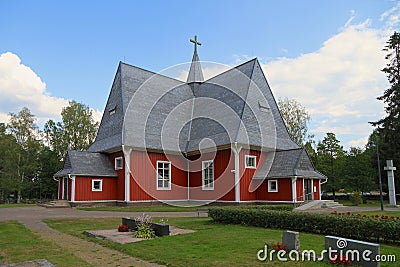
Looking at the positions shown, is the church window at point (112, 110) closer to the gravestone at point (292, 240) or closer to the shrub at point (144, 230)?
the shrub at point (144, 230)

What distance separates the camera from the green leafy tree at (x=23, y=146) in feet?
134

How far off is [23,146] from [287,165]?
33.2 meters

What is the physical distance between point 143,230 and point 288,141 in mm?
20236

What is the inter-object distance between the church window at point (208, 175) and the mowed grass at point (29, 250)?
15.6 meters

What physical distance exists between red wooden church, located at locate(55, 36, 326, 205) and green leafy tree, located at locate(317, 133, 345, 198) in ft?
45.5

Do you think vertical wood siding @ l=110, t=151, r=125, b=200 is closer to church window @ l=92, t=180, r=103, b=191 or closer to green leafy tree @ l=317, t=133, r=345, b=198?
church window @ l=92, t=180, r=103, b=191

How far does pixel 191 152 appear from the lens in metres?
27.2

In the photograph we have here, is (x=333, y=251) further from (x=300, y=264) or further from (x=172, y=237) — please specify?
(x=172, y=237)

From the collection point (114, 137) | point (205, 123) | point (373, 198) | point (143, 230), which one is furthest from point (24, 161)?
point (373, 198)

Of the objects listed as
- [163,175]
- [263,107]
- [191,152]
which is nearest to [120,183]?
[163,175]

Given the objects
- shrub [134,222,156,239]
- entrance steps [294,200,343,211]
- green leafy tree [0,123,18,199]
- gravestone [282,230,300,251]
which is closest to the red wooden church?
entrance steps [294,200,343,211]

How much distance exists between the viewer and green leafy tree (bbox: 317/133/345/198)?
1554 inches

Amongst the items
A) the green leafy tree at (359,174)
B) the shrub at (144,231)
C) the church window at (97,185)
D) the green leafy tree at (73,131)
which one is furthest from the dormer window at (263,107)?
the green leafy tree at (73,131)

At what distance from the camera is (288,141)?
92.8ft
